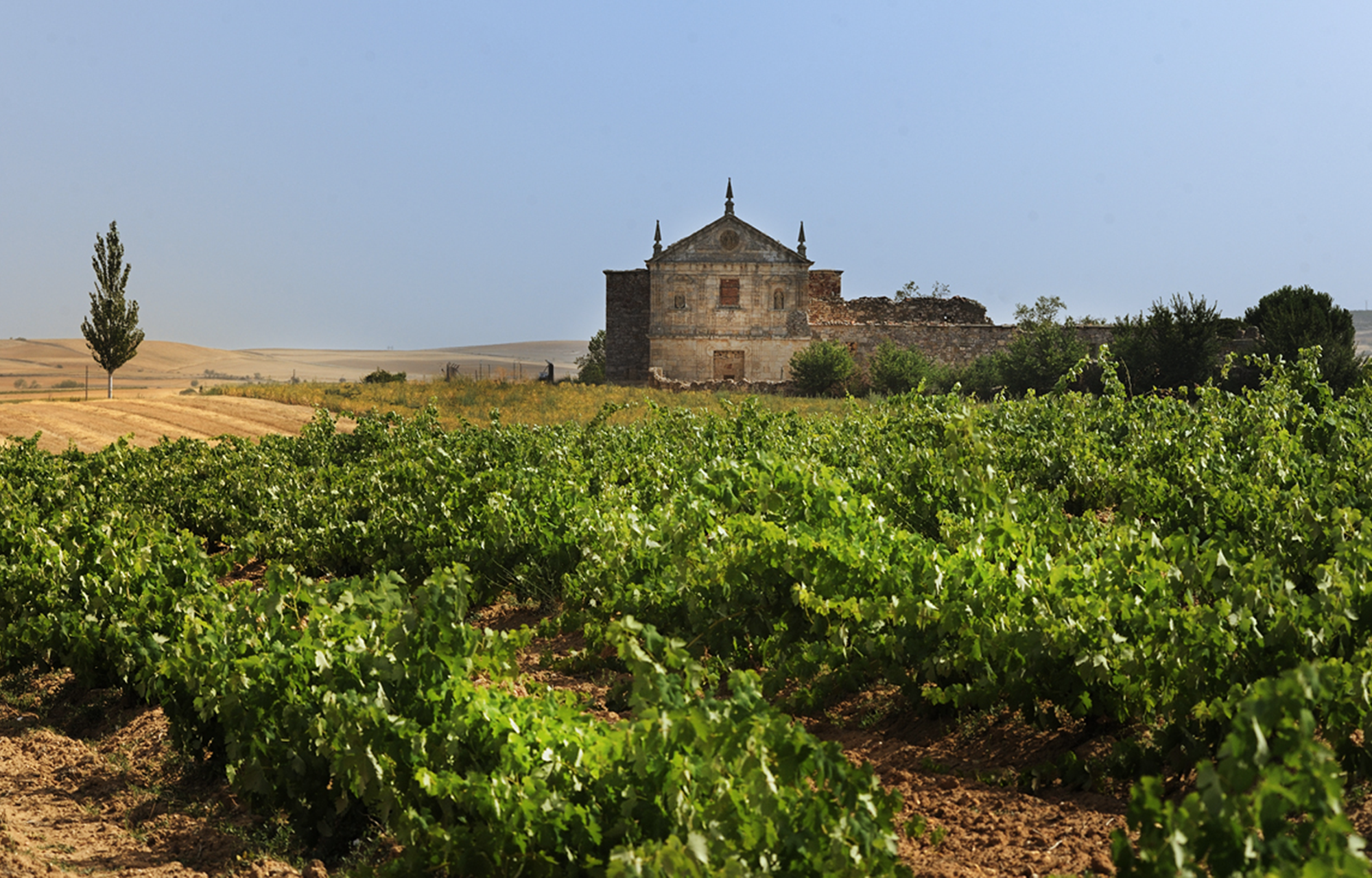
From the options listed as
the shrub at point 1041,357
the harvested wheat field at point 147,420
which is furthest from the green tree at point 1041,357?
the harvested wheat field at point 147,420

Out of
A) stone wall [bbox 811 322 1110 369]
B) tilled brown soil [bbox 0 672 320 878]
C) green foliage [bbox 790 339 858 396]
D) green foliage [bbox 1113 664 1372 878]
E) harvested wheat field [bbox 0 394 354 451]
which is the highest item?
stone wall [bbox 811 322 1110 369]

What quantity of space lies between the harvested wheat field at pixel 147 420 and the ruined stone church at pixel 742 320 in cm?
1857

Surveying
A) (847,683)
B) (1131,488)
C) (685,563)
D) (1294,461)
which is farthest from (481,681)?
(1294,461)

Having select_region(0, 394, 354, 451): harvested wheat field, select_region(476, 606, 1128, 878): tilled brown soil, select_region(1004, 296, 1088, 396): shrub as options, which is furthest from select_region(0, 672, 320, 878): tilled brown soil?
select_region(1004, 296, 1088, 396): shrub

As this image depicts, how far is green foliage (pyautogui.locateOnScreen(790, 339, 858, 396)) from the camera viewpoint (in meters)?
42.8

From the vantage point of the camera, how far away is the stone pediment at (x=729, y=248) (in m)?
46.5

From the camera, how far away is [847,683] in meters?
4.96

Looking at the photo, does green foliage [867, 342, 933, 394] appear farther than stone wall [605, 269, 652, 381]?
No

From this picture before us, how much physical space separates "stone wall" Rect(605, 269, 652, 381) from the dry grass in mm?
8961

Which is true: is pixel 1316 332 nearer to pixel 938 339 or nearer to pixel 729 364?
pixel 938 339

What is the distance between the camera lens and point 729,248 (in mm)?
46625

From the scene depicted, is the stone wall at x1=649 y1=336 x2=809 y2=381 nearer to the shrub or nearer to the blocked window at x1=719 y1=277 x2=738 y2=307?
the blocked window at x1=719 y1=277 x2=738 y2=307

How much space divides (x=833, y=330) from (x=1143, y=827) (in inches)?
1794

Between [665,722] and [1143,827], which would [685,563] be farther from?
[1143,827]
